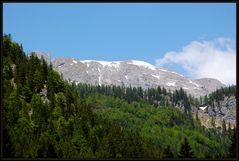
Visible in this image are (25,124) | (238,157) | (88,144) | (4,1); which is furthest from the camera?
(88,144)

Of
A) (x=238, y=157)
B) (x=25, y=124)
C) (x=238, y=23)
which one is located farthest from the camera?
(x=25, y=124)

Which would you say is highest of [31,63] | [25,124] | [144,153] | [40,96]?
[31,63]

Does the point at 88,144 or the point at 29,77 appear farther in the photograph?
the point at 29,77

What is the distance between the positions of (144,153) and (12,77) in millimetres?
53627

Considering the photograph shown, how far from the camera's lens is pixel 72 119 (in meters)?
153

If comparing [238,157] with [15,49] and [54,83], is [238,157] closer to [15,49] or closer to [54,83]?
[54,83]

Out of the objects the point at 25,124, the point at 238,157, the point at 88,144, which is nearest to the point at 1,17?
the point at 238,157

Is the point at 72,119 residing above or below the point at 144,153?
above

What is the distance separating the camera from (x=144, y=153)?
155250 millimetres

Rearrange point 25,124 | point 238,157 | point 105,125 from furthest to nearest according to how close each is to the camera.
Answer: point 105,125 < point 25,124 < point 238,157

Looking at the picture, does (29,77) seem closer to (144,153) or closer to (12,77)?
(12,77)

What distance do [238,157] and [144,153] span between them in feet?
447

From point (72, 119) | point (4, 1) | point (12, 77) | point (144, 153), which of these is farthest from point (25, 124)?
point (4, 1)

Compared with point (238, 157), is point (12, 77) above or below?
above
